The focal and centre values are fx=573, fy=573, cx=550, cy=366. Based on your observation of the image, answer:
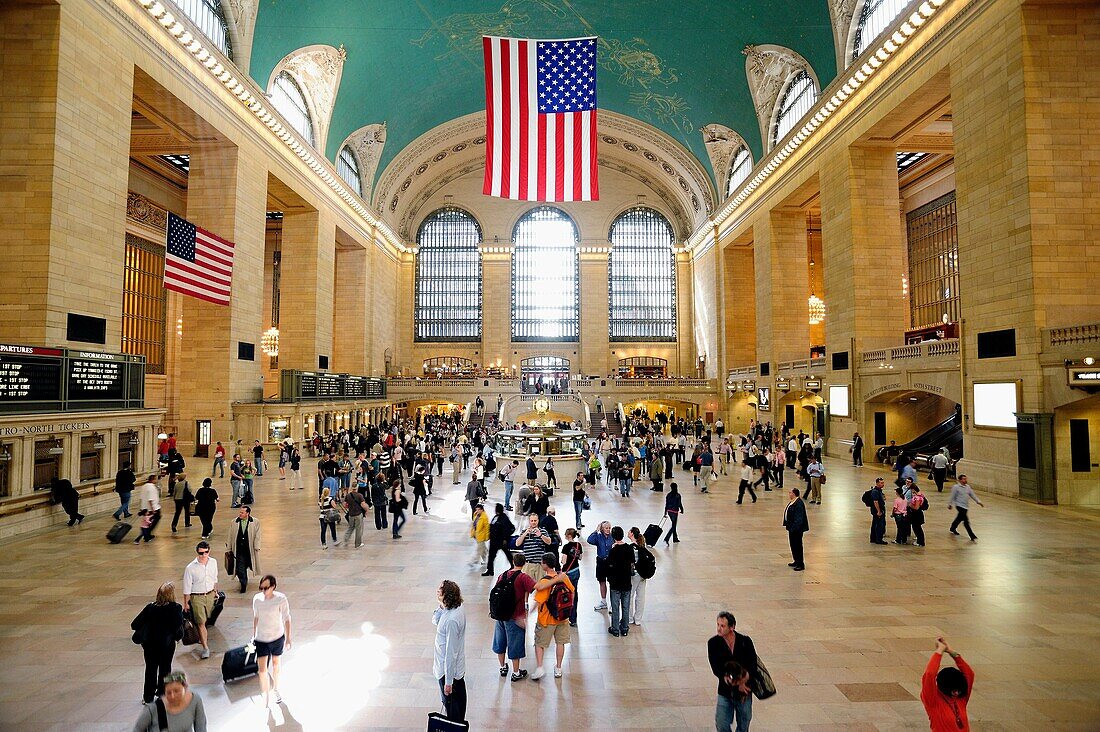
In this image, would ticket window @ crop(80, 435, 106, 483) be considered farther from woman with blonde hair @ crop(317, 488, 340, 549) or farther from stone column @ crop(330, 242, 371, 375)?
stone column @ crop(330, 242, 371, 375)

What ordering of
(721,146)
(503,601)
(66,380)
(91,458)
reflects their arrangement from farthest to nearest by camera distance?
(721,146)
(91,458)
(66,380)
(503,601)

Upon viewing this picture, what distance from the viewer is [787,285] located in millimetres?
28375

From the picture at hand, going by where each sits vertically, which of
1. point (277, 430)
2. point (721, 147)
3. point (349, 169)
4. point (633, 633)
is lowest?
point (633, 633)

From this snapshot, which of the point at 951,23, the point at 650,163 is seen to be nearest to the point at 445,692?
the point at 951,23

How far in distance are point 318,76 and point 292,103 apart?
168 cm

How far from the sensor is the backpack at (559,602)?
Answer: 5.01m

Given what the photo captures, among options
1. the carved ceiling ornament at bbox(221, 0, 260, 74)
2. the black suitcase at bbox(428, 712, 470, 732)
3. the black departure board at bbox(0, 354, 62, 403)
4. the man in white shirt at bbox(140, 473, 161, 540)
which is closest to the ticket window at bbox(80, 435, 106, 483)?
the black departure board at bbox(0, 354, 62, 403)

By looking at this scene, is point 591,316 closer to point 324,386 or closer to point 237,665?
point 324,386

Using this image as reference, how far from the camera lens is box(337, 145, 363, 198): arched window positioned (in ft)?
99.5

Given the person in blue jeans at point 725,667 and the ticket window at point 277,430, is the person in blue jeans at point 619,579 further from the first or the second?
the ticket window at point 277,430

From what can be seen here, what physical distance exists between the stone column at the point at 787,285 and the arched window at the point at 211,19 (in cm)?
2374

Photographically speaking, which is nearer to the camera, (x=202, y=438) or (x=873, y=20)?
(x=873, y=20)

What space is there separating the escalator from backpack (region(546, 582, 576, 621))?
670 inches

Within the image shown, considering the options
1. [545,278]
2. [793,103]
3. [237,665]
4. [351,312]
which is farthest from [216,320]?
[545,278]
